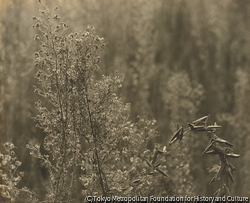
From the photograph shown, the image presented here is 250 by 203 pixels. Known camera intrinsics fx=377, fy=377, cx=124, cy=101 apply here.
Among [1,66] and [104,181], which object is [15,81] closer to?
[1,66]

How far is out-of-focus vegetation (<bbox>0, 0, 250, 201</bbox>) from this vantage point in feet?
2.40

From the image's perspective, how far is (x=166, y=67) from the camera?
0.77m

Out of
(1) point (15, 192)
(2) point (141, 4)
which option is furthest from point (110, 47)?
(1) point (15, 192)

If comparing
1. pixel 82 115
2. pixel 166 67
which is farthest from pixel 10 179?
pixel 166 67

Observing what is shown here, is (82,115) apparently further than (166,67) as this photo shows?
No

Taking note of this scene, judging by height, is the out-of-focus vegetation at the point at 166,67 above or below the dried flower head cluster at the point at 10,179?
above

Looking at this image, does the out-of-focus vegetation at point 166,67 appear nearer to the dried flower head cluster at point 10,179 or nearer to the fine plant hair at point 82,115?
the dried flower head cluster at point 10,179

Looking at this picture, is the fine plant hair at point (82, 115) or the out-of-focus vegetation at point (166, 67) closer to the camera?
the fine plant hair at point (82, 115)

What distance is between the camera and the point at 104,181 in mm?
562

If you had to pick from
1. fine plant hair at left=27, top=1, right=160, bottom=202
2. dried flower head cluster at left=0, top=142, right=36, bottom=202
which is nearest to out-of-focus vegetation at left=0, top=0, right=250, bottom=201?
dried flower head cluster at left=0, top=142, right=36, bottom=202

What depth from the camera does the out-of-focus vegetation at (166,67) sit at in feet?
2.40

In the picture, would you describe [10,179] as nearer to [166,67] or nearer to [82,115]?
[82,115]

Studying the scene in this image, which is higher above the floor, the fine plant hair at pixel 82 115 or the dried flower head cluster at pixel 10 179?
the fine plant hair at pixel 82 115

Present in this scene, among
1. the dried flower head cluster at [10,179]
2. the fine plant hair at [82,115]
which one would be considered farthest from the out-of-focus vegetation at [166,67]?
the fine plant hair at [82,115]
